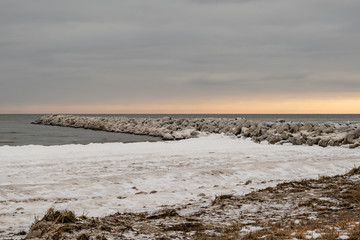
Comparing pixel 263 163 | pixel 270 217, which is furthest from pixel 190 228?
pixel 263 163

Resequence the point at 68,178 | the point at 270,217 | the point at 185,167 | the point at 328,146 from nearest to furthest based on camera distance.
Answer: the point at 270,217, the point at 68,178, the point at 185,167, the point at 328,146

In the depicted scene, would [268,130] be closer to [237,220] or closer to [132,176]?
[132,176]

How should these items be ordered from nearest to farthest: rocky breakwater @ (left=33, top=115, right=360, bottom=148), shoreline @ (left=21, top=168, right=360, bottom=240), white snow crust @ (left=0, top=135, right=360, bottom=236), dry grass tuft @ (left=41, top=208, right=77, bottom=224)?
shoreline @ (left=21, top=168, right=360, bottom=240) → dry grass tuft @ (left=41, top=208, right=77, bottom=224) → white snow crust @ (left=0, top=135, right=360, bottom=236) → rocky breakwater @ (left=33, top=115, right=360, bottom=148)

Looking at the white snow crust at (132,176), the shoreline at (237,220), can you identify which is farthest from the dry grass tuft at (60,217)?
the white snow crust at (132,176)

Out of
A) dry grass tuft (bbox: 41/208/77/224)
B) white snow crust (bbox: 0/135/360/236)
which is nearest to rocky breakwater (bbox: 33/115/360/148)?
white snow crust (bbox: 0/135/360/236)

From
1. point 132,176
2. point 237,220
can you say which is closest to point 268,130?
point 132,176

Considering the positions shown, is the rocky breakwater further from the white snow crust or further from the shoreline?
the shoreline

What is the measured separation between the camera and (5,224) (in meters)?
5.41

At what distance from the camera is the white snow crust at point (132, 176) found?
676cm

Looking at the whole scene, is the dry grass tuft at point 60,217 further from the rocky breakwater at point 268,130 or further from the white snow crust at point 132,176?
the rocky breakwater at point 268,130

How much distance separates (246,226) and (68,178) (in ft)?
17.6

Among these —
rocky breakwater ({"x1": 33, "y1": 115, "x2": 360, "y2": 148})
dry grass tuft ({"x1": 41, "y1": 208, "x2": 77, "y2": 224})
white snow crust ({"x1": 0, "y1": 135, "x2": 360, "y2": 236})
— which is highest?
rocky breakwater ({"x1": 33, "y1": 115, "x2": 360, "y2": 148})

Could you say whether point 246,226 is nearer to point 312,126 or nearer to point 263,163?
point 263,163

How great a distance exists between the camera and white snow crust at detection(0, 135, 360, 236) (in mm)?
6758
